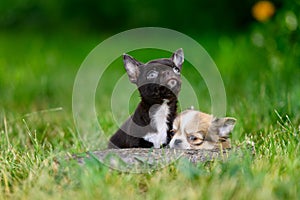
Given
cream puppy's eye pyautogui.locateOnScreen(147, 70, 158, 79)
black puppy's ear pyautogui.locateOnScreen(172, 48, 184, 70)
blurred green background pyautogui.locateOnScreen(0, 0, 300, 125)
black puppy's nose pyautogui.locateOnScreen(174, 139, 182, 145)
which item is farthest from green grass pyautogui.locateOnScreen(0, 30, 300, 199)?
black puppy's ear pyautogui.locateOnScreen(172, 48, 184, 70)

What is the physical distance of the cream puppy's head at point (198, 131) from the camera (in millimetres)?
3852

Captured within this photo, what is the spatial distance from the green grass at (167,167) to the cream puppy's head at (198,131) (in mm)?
266

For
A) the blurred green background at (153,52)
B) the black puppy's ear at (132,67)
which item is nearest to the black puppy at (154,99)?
the black puppy's ear at (132,67)

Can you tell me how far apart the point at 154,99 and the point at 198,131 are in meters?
0.38

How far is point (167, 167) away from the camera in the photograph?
344 cm

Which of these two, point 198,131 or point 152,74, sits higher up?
point 152,74

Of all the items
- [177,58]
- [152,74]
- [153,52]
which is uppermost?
[153,52]

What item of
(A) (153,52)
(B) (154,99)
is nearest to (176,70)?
(B) (154,99)

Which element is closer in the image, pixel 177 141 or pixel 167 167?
pixel 167 167

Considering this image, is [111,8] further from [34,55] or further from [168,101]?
[168,101]

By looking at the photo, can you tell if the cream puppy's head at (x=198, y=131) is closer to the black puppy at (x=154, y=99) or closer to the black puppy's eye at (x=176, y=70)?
the black puppy at (x=154, y=99)

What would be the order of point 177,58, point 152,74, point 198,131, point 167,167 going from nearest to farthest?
point 167,167 < point 152,74 < point 177,58 < point 198,131

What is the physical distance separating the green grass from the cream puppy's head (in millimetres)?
266

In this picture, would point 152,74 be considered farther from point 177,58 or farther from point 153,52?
point 153,52
